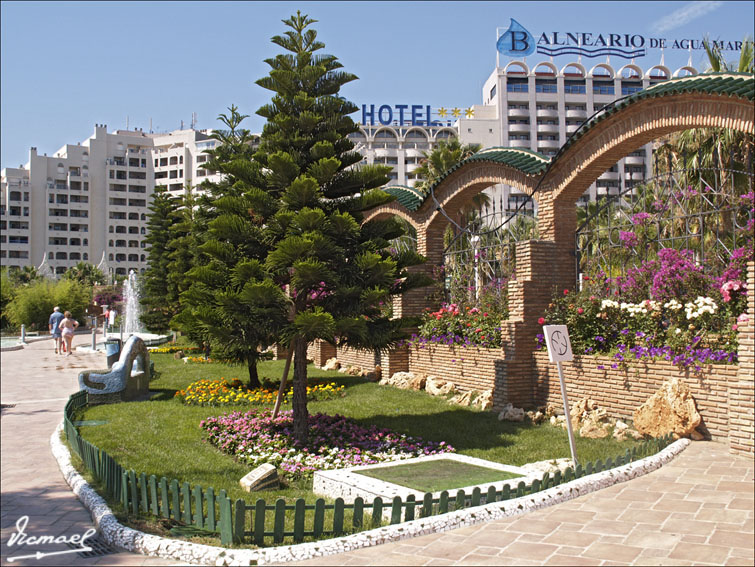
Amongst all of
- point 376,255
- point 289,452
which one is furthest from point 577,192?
point 289,452

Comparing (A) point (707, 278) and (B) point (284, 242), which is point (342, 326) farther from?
(A) point (707, 278)

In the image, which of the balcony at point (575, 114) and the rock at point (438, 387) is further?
the balcony at point (575, 114)

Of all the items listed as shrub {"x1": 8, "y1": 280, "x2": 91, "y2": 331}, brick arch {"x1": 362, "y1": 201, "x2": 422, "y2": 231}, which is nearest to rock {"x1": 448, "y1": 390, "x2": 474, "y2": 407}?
brick arch {"x1": 362, "y1": 201, "x2": 422, "y2": 231}

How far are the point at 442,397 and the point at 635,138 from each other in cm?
623

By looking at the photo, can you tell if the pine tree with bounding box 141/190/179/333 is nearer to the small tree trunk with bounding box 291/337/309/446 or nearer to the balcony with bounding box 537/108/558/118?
the small tree trunk with bounding box 291/337/309/446

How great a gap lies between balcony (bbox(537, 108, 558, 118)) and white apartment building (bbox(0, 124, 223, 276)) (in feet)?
144

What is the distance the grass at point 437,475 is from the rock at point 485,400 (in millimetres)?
3961

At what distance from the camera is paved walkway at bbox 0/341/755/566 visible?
16.2 feet

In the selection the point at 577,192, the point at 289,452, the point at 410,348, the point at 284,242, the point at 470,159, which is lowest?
the point at 289,452

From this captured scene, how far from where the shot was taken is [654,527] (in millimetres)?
5594

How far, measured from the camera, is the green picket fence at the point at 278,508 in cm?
574

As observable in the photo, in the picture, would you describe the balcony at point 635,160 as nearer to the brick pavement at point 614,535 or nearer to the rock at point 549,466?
the rock at point 549,466

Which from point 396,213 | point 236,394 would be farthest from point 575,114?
point 236,394

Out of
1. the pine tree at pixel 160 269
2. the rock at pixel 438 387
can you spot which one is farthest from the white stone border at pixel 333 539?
the pine tree at pixel 160 269
